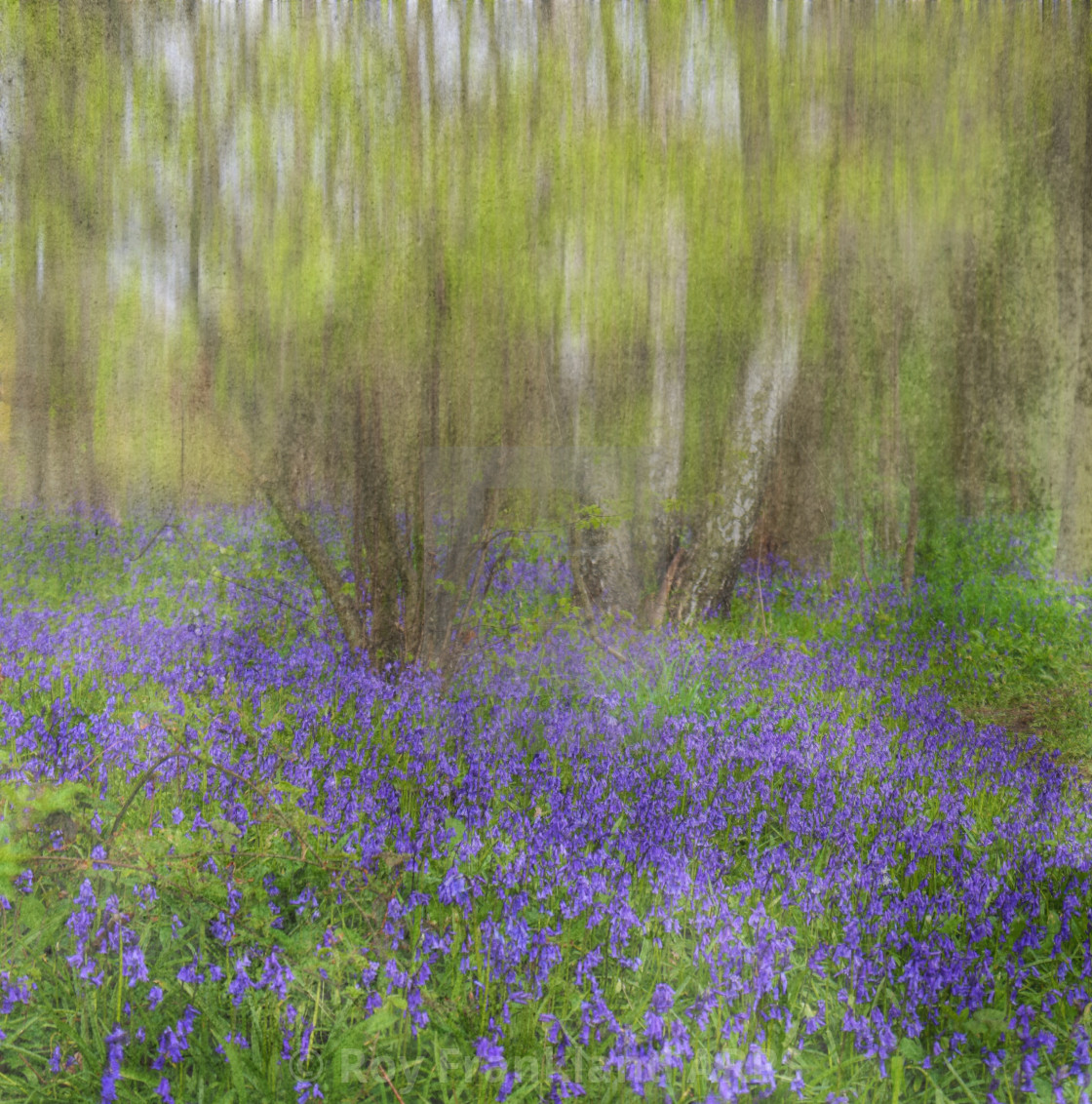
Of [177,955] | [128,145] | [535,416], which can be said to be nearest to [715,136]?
[535,416]

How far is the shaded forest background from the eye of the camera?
2646 mm

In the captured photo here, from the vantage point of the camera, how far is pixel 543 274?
2803 millimetres

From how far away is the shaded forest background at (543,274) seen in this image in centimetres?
265

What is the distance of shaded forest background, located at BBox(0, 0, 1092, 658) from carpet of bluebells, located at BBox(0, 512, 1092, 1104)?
301 mm

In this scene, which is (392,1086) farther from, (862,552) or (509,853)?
(862,552)

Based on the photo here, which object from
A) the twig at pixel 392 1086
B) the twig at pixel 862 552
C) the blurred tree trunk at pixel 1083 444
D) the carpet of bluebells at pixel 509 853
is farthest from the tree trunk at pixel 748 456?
the twig at pixel 392 1086

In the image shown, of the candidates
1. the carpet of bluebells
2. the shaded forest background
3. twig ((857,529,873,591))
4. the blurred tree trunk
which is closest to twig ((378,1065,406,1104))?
the carpet of bluebells

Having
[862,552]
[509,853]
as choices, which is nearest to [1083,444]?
[862,552]

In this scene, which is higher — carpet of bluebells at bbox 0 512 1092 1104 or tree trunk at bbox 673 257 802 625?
tree trunk at bbox 673 257 802 625

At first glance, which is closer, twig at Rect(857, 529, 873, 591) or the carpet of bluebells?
the carpet of bluebells

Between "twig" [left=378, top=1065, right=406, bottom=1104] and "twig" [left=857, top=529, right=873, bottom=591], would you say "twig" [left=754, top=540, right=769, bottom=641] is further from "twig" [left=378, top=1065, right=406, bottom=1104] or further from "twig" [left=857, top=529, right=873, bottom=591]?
"twig" [left=378, top=1065, right=406, bottom=1104]

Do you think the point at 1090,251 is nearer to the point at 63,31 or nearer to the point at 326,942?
the point at 326,942

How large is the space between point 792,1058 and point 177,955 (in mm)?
1461

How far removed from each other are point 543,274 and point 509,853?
1888mm
